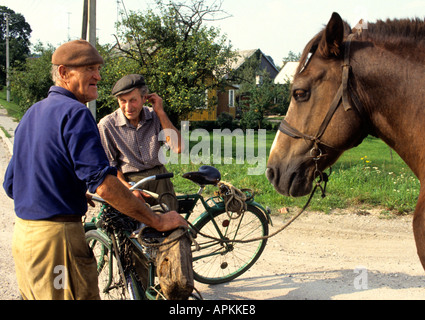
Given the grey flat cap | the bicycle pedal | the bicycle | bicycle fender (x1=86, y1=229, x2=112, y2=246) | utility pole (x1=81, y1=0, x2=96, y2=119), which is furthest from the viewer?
utility pole (x1=81, y1=0, x2=96, y2=119)

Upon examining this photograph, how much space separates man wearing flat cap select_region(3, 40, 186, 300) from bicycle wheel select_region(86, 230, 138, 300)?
656 mm

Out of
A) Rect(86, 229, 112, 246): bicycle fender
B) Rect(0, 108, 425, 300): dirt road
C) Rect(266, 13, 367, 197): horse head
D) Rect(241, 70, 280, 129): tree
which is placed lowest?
Rect(0, 108, 425, 300): dirt road

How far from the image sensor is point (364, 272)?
13.5 ft

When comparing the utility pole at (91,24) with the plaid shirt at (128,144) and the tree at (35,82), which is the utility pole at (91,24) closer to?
the plaid shirt at (128,144)

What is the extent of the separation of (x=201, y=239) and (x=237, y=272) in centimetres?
79

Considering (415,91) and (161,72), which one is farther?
(161,72)

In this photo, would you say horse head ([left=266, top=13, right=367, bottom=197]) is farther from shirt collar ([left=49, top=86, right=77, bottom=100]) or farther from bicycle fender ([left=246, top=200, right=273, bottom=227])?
bicycle fender ([left=246, top=200, right=273, bottom=227])

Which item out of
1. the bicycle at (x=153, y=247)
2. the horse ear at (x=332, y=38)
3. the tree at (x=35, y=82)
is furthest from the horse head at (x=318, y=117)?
the tree at (x=35, y=82)

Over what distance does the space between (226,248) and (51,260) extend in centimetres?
238

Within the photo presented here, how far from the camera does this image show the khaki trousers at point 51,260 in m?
2.04

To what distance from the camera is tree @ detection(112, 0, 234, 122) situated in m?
12.4

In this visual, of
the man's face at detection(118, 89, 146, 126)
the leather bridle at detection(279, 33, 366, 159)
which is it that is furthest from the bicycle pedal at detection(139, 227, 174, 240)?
the man's face at detection(118, 89, 146, 126)
